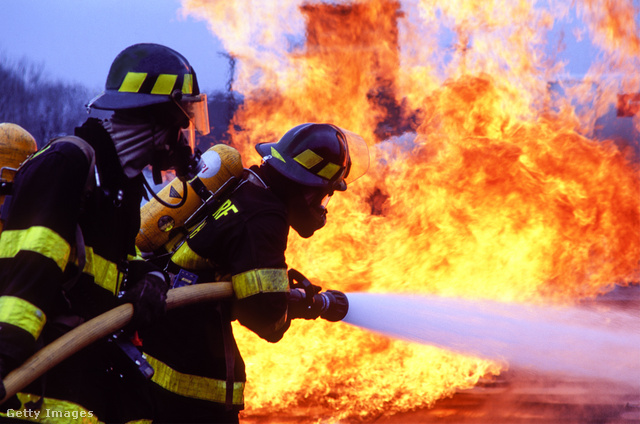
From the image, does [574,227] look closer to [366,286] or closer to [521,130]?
[521,130]

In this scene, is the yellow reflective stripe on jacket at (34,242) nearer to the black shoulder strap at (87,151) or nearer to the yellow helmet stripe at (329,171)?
the black shoulder strap at (87,151)

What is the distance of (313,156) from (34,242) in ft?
5.14

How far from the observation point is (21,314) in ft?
5.31

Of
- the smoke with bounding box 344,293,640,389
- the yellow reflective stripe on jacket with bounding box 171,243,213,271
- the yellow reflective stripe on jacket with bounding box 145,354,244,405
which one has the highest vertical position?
the yellow reflective stripe on jacket with bounding box 171,243,213,271

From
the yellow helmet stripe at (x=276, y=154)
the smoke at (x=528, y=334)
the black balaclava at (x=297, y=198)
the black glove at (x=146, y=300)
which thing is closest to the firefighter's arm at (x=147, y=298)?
the black glove at (x=146, y=300)

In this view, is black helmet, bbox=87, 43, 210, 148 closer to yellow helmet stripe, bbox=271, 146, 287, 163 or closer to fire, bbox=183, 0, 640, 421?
yellow helmet stripe, bbox=271, 146, 287, 163

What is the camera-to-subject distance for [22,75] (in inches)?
447

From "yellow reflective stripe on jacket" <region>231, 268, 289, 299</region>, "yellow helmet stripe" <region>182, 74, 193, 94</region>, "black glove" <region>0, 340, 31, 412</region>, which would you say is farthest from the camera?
"yellow reflective stripe on jacket" <region>231, 268, 289, 299</region>

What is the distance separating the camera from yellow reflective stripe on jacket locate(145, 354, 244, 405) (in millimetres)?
2727

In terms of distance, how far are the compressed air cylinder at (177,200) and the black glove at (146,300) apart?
101 cm

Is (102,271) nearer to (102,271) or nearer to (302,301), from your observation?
(102,271)

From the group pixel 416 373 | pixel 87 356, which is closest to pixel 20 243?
pixel 87 356

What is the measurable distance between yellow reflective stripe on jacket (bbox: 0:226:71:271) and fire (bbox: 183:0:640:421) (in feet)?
10.4

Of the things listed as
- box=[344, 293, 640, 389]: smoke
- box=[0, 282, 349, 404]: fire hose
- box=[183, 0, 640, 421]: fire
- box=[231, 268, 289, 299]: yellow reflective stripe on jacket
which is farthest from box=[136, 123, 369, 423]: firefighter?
box=[183, 0, 640, 421]: fire
